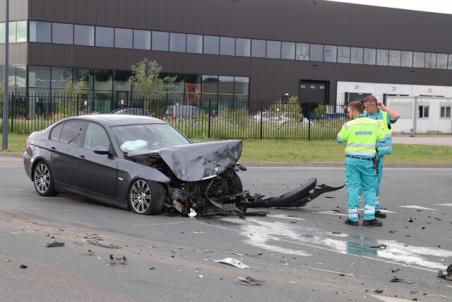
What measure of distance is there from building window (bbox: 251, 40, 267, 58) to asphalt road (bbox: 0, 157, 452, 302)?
46.6 meters

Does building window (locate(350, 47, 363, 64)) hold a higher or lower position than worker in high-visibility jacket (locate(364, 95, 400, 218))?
higher

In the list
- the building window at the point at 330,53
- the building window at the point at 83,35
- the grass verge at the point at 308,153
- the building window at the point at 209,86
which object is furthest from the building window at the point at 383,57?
the grass verge at the point at 308,153

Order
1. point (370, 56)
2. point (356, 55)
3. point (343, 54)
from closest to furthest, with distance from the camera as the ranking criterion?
1. point (343, 54)
2. point (356, 55)
3. point (370, 56)

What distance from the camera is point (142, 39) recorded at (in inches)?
2023

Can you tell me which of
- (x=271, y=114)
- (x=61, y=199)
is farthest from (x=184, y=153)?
(x=271, y=114)

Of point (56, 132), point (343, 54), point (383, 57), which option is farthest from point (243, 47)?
point (56, 132)

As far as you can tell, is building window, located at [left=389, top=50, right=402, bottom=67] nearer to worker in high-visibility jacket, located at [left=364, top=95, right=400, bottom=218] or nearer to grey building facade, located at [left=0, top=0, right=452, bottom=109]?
grey building facade, located at [left=0, top=0, right=452, bottom=109]

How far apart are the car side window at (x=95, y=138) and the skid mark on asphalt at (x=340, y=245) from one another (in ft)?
8.81

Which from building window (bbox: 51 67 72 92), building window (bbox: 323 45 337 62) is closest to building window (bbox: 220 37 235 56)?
building window (bbox: 323 45 337 62)

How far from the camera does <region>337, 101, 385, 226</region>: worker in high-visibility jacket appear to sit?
8562 mm

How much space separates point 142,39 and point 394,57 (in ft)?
89.2

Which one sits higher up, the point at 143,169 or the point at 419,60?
the point at 419,60

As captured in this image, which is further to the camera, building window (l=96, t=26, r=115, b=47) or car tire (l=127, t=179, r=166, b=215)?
building window (l=96, t=26, r=115, b=47)

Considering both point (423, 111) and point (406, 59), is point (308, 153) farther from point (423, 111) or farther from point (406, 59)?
Result: point (406, 59)
